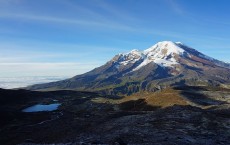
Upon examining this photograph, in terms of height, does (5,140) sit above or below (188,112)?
below

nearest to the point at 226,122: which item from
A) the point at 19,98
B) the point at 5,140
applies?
the point at 5,140

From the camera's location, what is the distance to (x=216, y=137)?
158 feet

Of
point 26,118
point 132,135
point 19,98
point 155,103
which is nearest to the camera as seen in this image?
point 132,135

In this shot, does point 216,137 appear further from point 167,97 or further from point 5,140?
point 167,97

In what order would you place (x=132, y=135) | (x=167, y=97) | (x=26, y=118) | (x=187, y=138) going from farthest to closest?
(x=167, y=97)
(x=26, y=118)
(x=132, y=135)
(x=187, y=138)

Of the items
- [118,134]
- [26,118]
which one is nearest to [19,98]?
[26,118]

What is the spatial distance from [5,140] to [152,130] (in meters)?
38.5

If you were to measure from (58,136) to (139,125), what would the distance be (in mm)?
18181

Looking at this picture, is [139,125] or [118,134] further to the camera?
[139,125]

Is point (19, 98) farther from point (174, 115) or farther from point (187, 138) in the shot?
point (187, 138)

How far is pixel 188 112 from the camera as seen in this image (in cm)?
6931

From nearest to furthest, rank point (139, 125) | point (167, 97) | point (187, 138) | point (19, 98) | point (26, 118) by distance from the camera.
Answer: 1. point (187, 138)
2. point (139, 125)
3. point (26, 118)
4. point (167, 97)
5. point (19, 98)

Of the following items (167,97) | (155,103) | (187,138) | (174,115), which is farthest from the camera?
(167,97)

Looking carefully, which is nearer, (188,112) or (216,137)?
(216,137)
